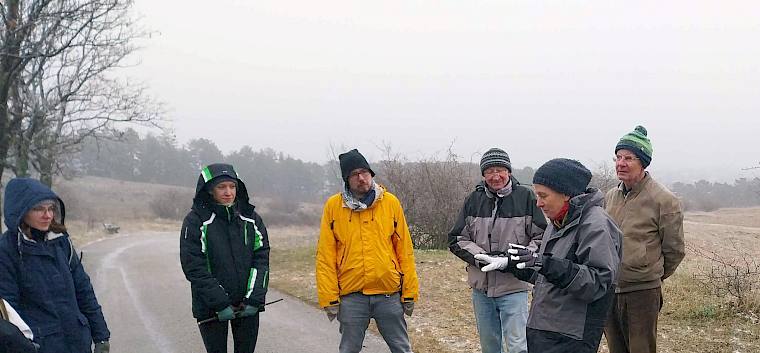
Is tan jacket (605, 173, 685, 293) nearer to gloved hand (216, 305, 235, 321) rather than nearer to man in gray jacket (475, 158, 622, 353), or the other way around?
man in gray jacket (475, 158, 622, 353)

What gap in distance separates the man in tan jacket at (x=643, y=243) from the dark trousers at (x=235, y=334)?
8.80 ft

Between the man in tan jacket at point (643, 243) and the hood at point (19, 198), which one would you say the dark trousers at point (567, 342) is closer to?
the man in tan jacket at point (643, 243)

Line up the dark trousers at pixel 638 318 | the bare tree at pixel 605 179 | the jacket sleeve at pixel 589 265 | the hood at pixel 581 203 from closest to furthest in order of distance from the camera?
the jacket sleeve at pixel 589 265 < the hood at pixel 581 203 < the dark trousers at pixel 638 318 < the bare tree at pixel 605 179

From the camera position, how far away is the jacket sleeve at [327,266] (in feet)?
13.3

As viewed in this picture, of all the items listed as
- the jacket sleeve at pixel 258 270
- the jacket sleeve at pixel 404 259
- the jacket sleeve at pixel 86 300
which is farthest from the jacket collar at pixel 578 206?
the jacket sleeve at pixel 86 300

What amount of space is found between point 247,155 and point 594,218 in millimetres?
77167

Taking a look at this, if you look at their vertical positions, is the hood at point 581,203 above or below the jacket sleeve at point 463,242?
above

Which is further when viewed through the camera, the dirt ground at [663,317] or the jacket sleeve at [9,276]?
the dirt ground at [663,317]

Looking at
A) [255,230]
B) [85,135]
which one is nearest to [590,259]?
[255,230]

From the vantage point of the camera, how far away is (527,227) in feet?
13.7

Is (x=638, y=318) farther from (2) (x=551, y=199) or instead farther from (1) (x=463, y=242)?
(2) (x=551, y=199)

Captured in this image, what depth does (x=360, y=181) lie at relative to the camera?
405 centimetres

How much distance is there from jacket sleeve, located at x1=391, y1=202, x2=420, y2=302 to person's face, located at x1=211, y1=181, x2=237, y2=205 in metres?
1.24

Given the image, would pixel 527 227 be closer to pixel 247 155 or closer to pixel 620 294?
pixel 620 294
